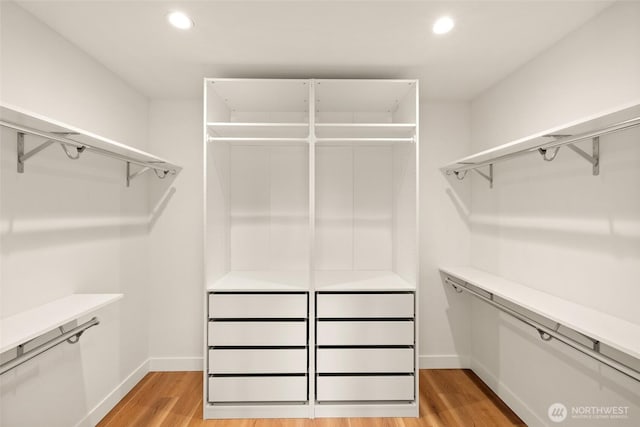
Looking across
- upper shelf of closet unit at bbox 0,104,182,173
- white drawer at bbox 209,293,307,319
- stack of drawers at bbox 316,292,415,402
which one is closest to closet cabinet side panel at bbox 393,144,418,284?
stack of drawers at bbox 316,292,415,402

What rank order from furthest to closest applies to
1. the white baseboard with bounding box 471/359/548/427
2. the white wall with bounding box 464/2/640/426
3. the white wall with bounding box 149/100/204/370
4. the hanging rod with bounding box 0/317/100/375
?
the white wall with bounding box 149/100/204/370, the white baseboard with bounding box 471/359/548/427, the white wall with bounding box 464/2/640/426, the hanging rod with bounding box 0/317/100/375

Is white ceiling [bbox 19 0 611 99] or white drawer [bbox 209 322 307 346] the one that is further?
white drawer [bbox 209 322 307 346]

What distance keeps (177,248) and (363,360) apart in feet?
6.00

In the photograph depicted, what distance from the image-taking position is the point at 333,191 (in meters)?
2.89

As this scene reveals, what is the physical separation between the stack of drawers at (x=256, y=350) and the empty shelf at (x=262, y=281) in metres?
0.05

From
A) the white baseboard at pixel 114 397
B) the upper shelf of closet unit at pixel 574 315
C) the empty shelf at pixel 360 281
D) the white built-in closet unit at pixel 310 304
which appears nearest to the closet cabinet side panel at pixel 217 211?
the white built-in closet unit at pixel 310 304

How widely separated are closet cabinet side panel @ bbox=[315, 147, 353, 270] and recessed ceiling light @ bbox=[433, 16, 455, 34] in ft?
4.05

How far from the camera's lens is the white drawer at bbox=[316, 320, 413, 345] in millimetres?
2234

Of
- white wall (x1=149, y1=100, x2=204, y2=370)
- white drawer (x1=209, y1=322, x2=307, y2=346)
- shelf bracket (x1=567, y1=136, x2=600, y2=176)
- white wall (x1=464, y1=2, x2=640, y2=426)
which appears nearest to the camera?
white wall (x1=464, y1=2, x2=640, y2=426)

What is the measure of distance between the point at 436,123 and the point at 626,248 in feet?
5.83

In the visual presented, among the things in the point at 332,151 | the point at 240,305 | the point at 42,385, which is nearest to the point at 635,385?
the point at 240,305

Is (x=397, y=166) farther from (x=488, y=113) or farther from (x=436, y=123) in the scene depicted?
(x=488, y=113)

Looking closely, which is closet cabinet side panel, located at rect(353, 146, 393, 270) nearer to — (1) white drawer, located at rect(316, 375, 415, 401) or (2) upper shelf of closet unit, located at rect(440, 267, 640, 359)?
(2) upper shelf of closet unit, located at rect(440, 267, 640, 359)

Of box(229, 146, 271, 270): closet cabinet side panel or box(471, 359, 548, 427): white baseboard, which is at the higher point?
box(229, 146, 271, 270): closet cabinet side panel
